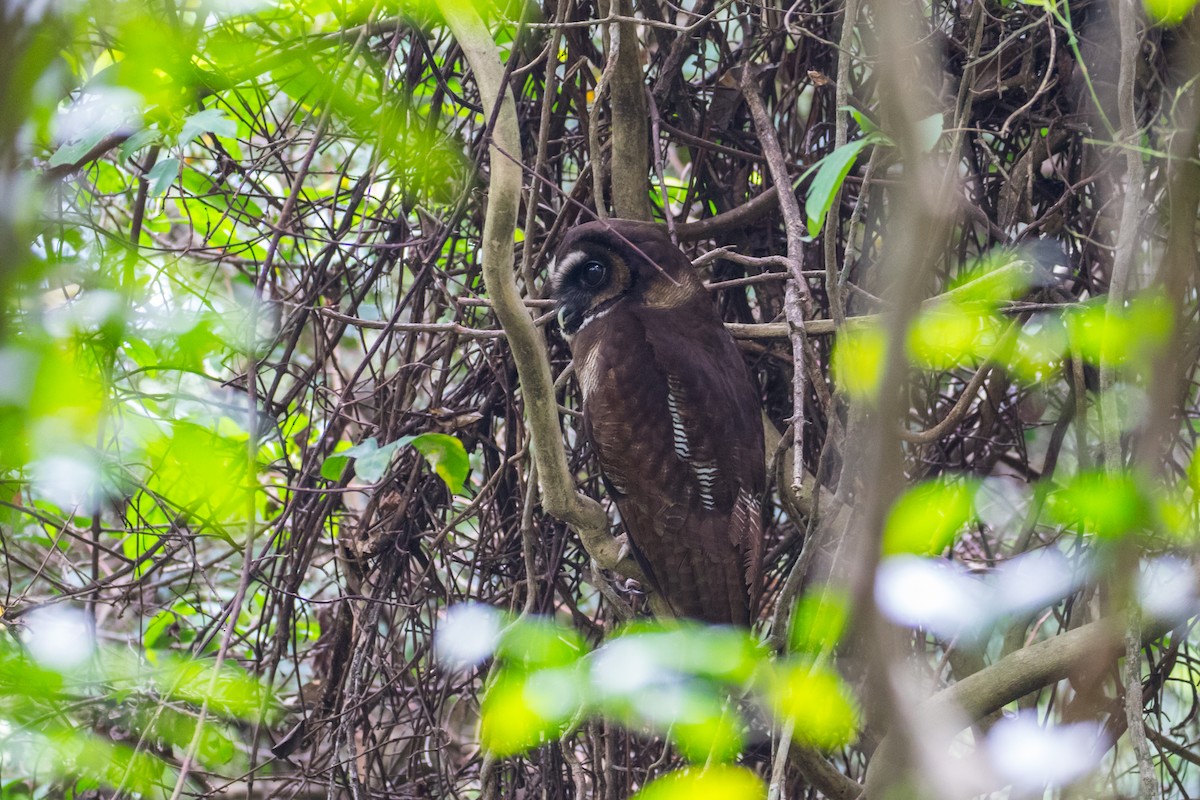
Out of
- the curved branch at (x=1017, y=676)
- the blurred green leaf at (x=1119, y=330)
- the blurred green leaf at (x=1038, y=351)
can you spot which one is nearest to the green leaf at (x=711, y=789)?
the blurred green leaf at (x=1119, y=330)

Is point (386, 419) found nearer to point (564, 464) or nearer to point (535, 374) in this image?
point (564, 464)

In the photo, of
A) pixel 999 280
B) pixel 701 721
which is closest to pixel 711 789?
pixel 701 721

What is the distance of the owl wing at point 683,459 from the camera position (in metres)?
2.34

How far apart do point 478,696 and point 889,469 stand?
96.0 inches

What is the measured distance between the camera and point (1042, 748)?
6.06ft

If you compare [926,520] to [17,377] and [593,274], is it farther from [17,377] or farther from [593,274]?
[593,274]

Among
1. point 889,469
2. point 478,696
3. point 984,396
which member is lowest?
point 889,469

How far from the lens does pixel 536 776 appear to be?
100 inches

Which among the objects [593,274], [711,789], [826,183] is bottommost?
[711,789]

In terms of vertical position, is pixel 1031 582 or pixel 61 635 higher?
pixel 1031 582

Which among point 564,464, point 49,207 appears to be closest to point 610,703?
point 564,464

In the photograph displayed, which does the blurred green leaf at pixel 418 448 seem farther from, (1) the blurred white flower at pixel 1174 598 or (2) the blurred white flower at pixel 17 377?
(1) the blurred white flower at pixel 1174 598

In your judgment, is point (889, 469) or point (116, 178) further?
point (116, 178)

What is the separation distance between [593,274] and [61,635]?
1.55 m
